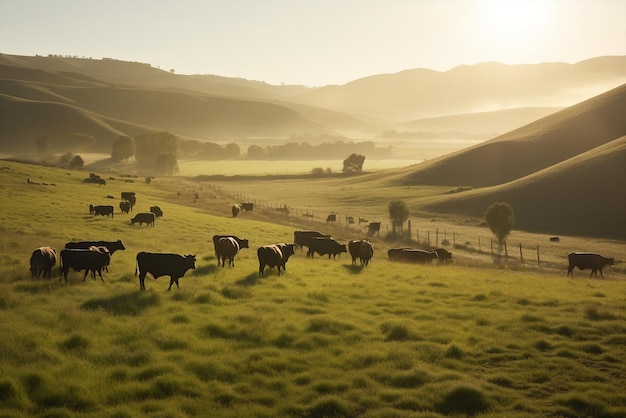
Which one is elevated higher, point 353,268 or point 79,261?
point 79,261

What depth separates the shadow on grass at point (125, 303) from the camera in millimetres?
16603

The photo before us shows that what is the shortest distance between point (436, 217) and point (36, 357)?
73.6 meters

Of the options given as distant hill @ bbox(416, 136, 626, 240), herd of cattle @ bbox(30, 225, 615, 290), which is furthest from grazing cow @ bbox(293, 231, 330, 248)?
distant hill @ bbox(416, 136, 626, 240)

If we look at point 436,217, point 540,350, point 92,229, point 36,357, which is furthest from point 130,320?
point 436,217

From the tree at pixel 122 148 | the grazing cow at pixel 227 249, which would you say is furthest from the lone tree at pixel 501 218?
the tree at pixel 122 148

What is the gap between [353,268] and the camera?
29.4 m

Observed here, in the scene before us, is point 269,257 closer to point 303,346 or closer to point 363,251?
point 363,251

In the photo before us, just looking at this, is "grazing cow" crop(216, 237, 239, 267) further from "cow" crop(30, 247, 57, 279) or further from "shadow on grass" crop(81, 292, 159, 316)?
"cow" crop(30, 247, 57, 279)

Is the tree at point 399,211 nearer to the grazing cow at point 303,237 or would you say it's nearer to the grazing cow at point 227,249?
the grazing cow at point 303,237

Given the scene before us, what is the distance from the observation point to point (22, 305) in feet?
53.7

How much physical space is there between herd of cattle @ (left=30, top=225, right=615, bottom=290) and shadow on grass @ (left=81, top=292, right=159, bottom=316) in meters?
1.64

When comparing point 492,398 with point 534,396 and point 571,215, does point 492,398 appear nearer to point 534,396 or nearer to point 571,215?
point 534,396

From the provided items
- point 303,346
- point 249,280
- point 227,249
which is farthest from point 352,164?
point 303,346

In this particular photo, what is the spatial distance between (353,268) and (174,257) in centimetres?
1194
